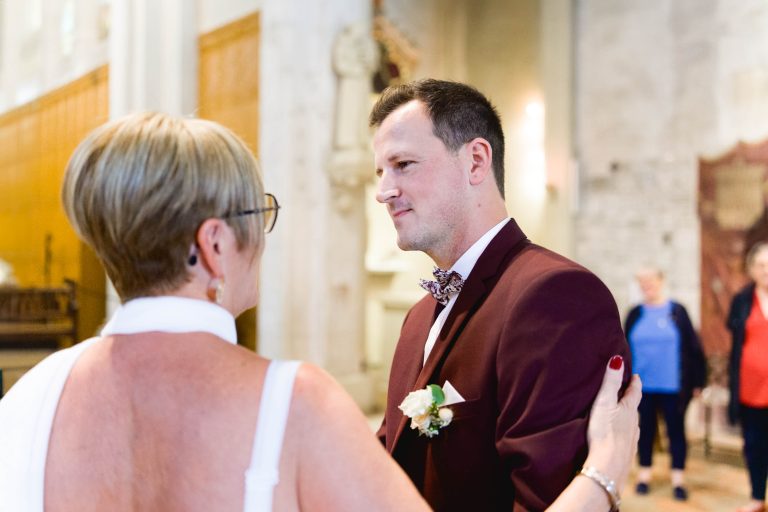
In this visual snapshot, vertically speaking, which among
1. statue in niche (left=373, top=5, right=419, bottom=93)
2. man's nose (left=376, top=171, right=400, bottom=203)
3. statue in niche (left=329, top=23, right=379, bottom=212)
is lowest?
man's nose (left=376, top=171, right=400, bottom=203)

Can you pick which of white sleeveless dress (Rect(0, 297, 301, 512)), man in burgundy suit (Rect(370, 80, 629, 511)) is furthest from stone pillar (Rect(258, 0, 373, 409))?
white sleeveless dress (Rect(0, 297, 301, 512))

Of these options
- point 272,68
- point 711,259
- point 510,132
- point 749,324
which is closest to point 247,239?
point 749,324

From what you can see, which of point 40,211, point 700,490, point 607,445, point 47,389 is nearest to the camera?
point 47,389

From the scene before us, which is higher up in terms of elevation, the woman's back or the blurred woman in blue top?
the woman's back

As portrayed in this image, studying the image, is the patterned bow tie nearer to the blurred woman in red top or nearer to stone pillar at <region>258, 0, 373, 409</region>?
the blurred woman in red top

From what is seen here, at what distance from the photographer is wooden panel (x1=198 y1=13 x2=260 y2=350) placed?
6.87m

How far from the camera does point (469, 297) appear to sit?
1.67 metres

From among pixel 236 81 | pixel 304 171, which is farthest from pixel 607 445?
pixel 236 81

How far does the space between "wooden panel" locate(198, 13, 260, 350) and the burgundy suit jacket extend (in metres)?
5.37

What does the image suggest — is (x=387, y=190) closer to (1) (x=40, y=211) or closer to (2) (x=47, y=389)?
(2) (x=47, y=389)

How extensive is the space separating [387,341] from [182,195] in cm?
814

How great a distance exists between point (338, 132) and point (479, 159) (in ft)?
16.8

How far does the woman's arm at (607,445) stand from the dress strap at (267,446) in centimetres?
60

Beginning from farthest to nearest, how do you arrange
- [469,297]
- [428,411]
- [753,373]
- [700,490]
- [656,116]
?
1. [656,116]
2. [700,490]
3. [753,373]
4. [469,297]
5. [428,411]
